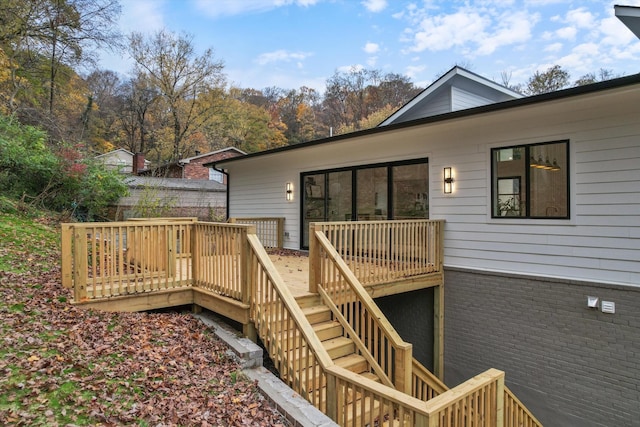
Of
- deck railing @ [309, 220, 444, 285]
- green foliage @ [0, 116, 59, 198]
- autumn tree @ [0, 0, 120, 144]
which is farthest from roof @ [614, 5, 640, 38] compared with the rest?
autumn tree @ [0, 0, 120, 144]

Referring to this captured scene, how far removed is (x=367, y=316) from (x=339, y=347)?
54cm

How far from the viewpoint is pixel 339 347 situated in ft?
14.8

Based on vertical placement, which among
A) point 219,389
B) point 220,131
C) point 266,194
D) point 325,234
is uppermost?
point 220,131

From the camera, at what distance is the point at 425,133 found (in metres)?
7.15

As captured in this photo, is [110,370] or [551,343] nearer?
[110,370]

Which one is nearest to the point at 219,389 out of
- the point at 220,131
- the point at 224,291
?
the point at 224,291

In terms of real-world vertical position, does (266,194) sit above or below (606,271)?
above

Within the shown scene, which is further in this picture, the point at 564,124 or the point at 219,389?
the point at 564,124

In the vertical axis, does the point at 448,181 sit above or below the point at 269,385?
above

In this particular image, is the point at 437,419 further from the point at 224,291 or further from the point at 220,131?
the point at 220,131

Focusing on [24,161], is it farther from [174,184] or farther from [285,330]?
[285,330]

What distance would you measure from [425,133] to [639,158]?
327 cm

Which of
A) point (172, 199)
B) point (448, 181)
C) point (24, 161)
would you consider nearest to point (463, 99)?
point (448, 181)

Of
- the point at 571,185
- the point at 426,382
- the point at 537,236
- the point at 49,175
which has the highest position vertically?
the point at 49,175
